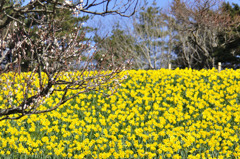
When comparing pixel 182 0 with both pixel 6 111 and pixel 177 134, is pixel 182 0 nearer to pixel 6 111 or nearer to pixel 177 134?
pixel 177 134

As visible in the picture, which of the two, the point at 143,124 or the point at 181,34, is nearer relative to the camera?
the point at 143,124

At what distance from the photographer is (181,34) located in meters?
22.7

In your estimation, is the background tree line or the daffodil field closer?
the daffodil field

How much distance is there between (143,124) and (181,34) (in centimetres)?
1820

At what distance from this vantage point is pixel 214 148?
5.31 meters

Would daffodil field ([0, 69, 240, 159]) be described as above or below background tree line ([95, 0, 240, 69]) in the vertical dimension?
below

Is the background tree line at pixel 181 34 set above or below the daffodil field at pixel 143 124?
above

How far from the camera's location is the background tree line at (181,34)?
17.3m

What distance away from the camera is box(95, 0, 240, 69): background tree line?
17312 mm

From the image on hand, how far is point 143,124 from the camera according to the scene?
590 centimetres

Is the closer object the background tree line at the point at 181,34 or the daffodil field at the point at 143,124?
the daffodil field at the point at 143,124

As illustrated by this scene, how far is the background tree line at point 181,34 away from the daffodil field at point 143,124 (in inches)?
216

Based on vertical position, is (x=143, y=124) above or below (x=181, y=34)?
below

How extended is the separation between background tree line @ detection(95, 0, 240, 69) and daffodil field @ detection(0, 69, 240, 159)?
216 inches
